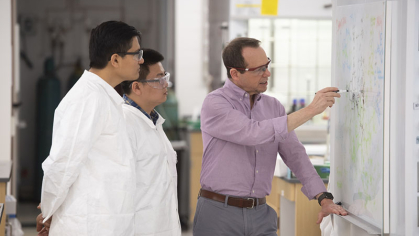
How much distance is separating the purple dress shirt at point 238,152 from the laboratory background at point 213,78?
160mm

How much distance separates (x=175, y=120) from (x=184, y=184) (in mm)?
660

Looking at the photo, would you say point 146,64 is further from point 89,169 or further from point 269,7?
point 269,7

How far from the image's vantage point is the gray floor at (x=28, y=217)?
17.5 ft

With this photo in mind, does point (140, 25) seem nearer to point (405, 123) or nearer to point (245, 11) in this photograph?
point (245, 11)


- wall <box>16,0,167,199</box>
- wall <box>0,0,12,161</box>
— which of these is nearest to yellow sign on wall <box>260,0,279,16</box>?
wall <box>0,0,12,161</box>

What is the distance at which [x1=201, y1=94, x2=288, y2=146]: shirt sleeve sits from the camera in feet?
6.67

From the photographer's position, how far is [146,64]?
2.29 m

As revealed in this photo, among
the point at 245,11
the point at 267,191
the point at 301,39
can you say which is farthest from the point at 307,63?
the point at 267,191

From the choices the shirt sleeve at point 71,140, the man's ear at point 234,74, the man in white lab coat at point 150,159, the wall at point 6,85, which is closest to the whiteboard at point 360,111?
the man's ear at point 234,74

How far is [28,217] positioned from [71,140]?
469cm

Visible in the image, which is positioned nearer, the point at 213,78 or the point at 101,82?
the point at 101,82

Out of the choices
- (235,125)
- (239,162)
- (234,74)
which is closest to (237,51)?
(234,74)

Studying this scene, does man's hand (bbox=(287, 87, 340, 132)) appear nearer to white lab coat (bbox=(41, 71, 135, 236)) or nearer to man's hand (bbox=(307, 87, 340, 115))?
man's hand (bbox=(307, 87, 340, 115))

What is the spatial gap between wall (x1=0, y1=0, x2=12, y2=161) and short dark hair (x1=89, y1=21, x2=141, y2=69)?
298 centimetres
